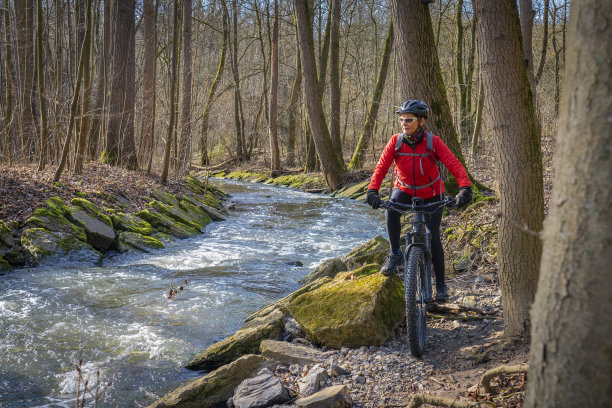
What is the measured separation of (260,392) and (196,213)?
34.5 ft

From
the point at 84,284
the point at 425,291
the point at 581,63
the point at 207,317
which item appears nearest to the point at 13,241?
the point at 84,284

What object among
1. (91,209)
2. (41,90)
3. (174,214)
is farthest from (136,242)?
(41,90)

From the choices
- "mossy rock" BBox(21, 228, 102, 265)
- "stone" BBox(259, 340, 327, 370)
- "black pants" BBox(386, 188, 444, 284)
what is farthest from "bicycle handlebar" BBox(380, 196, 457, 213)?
"mossy rock" BBox(21, 228, 102, 265)

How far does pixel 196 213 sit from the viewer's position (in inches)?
543

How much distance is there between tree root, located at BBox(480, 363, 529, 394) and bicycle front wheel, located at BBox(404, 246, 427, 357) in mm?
916

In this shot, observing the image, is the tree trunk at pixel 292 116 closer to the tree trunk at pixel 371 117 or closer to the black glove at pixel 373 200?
the tree trunk at pixel 371 117

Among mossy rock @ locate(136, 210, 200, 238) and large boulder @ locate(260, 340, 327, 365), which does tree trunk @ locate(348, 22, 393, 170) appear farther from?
large boulder @ locate(260, 340, 327, 365)

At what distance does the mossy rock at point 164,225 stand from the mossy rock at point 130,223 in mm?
291

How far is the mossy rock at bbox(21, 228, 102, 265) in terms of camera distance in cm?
807

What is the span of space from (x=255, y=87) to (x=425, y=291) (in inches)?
1393

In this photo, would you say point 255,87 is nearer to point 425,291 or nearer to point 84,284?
point 84,284

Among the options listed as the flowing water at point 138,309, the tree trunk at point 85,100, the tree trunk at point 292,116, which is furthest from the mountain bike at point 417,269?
the tree trunk at point 292,116

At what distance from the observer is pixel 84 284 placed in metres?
7.26

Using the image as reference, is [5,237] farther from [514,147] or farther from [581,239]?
[581,239]
